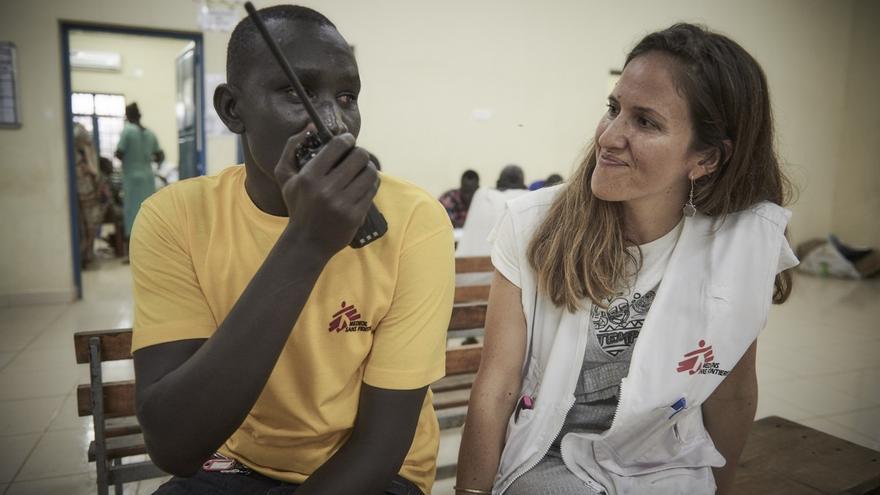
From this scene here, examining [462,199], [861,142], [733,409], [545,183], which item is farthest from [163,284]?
[861,142]

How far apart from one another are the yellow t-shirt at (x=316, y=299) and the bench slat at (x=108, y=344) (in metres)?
0.55

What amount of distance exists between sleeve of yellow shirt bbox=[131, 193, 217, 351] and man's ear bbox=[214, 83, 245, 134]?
0.19 m

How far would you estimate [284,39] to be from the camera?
3.17 feet

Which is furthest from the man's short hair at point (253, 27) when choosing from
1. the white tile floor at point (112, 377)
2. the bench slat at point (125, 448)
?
the white tile floor at point (112, 377)

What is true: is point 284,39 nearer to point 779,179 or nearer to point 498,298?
point 498,298

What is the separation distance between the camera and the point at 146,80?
440 inches

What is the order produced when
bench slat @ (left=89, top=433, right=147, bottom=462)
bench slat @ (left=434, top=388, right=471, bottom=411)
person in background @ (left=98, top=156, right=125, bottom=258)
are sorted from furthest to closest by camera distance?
person in background @ (left=98, top=156, right=125, bottom=258) < bench slat @ (left=434, top=388, right=471, bottom=411) < bench slat @ (left=89, top=433, right=147, bottom=462)

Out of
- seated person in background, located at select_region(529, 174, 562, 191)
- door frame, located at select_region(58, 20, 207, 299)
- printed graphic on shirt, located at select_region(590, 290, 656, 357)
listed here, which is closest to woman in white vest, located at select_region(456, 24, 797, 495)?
printed graphic on shirt, located at select_region(590, 290, 656, 357)

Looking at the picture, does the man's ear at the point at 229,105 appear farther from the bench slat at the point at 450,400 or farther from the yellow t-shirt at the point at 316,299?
the bench slat at the point at 450,400

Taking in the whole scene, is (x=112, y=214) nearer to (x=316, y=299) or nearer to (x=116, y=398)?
(x=116, y=398)

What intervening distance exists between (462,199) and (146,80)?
8.78 m

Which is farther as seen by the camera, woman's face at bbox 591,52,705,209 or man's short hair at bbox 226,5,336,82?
woman's face at bbox 591,52,705,209

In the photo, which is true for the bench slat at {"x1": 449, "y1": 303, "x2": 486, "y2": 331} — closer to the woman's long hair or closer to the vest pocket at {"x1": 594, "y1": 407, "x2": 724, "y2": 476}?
the woman's long hair

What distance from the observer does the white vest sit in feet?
4.13
